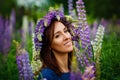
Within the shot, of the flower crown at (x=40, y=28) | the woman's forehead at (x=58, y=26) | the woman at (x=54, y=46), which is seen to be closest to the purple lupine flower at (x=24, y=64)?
the woman at (x=54, y=46)

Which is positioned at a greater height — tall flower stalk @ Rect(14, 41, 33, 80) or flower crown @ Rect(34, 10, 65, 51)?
flower crown @ Rect(34, 10, 65, 51)

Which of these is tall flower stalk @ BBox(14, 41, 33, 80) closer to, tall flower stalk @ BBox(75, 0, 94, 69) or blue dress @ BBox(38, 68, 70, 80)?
blue dress @ BBox(38, 68, 70, 80)

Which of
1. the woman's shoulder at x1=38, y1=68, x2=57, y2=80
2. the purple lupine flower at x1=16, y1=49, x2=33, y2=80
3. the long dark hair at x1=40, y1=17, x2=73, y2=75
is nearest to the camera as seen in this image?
the purple lupine flower at x1=16, y1=49, x2=33, y2=80

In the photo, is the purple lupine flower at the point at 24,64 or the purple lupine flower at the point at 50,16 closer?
the purple lupine flower at the point at 24,64

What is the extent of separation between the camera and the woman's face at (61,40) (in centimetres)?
498

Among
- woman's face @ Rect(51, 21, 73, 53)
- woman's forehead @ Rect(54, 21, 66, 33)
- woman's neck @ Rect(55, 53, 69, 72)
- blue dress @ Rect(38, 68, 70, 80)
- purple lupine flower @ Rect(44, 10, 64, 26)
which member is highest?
purple lupine flower @ Rect(44, 10, 64, 26)

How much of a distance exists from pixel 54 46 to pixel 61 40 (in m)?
0.11

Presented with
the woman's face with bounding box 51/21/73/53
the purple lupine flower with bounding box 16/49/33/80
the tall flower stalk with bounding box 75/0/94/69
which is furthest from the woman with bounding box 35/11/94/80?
the purple lupine flower with bounding box 16/49/33/80

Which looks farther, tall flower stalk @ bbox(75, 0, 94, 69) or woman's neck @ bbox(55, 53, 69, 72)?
woman's neck @ bbox(55, 53, 69, 72)

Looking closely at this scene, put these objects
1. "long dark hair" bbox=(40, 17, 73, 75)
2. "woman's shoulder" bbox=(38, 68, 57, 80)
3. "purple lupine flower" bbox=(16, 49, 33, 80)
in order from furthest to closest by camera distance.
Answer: "long dark hair" bbox=(40, 17, 73, 75)
"woman's shoulder" bbox=(38, 68, 57, 80)
"purple lupine flower" bbox=(16, 49, 33, 80)

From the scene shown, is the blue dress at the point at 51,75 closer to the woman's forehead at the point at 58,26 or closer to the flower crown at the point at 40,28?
the flower crown at the point at 40,28

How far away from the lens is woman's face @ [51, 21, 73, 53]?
196 inches

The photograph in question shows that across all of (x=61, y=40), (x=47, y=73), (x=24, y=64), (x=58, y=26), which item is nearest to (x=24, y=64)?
(x=24, y=64)

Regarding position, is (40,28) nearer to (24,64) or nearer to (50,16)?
(50,16)
